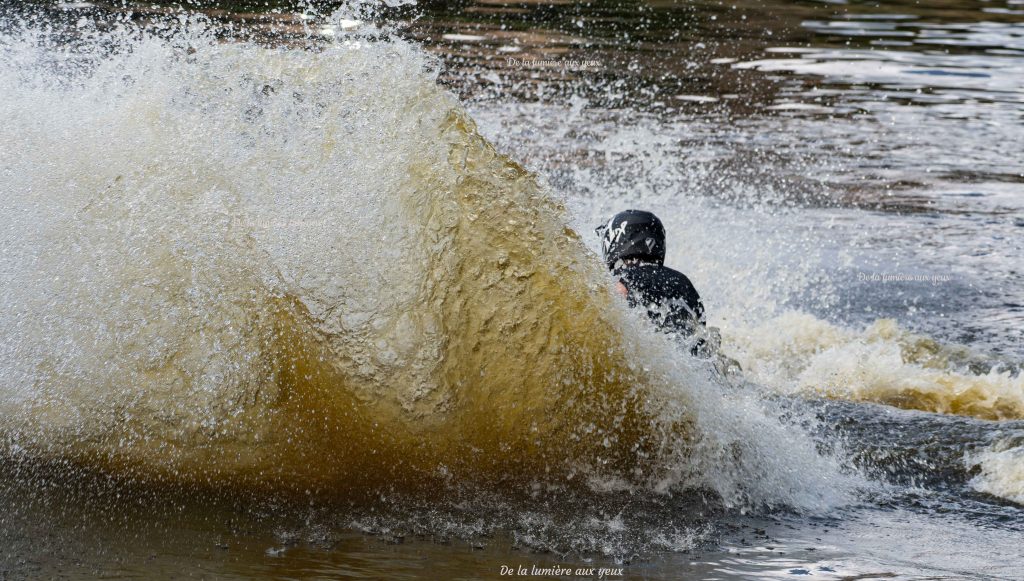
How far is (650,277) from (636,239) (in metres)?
0.28

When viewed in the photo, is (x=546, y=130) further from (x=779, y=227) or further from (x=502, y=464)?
(x=502, y=464)

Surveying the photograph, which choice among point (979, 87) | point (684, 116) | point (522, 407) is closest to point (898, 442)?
point (522, 407)

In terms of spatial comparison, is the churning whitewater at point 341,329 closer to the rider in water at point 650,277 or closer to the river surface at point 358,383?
the river surface at point 358,383

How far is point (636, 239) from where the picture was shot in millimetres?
6168

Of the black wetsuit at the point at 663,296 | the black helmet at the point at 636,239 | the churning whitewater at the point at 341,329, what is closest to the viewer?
the churning whitewater at the point at 341,329

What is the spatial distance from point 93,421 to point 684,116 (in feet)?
40.5

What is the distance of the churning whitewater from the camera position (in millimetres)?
4797

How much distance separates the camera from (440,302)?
4930 mm

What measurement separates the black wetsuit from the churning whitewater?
2.03 ft

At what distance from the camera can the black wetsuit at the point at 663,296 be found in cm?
578

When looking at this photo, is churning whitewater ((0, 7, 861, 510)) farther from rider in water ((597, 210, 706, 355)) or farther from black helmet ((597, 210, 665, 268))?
black helmet ((597, 210, 665, 268))

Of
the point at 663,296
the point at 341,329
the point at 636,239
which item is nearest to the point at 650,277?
the point at 663,296

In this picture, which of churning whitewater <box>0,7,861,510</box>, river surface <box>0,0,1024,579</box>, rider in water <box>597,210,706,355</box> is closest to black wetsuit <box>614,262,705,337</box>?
rider in water <box>597,210,706,355</box>

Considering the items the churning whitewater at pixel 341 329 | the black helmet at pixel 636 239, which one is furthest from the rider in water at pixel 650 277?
the churning whitewater at pixel 341 329
